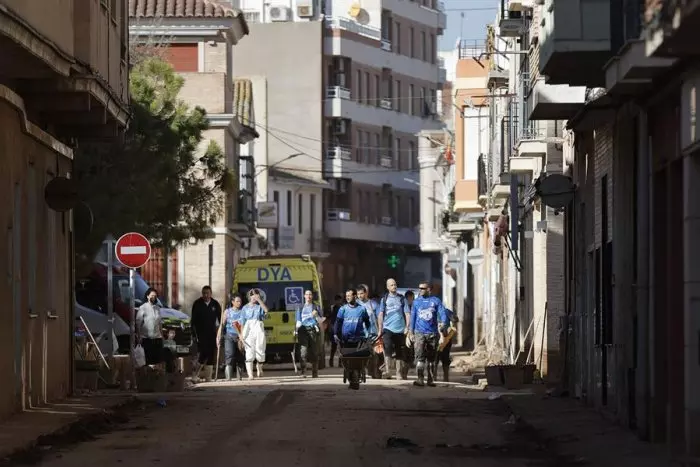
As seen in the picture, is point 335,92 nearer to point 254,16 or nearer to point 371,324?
point 254,16

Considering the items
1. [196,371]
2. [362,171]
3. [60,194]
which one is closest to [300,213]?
[362,171]

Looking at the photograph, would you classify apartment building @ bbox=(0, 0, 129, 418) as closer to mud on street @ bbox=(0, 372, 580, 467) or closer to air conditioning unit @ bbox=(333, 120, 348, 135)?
mud on street @ bbox=(0, 372, 580, 467)

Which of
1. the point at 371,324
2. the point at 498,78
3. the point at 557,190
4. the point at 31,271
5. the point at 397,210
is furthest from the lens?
the point at 397,210

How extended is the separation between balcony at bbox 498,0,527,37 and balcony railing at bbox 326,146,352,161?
55997 millimetres

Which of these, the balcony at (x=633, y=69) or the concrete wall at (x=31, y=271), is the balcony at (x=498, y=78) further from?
the balcony at (x=633, y=69)

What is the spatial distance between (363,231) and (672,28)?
84.1m

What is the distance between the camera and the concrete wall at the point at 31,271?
2239 cm

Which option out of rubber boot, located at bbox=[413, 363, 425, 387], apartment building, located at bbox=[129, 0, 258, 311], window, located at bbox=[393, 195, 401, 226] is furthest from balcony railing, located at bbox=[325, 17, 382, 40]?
rubber boot, located at bbox=[413, 363, 425, 387]

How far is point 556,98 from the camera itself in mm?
25219

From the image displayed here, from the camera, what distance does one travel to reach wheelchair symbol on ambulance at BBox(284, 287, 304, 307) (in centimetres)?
4425

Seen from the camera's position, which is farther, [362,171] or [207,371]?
[362,171]

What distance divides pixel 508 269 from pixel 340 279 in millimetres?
49919

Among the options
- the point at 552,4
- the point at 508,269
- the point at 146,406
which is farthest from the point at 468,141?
the point at 552,4

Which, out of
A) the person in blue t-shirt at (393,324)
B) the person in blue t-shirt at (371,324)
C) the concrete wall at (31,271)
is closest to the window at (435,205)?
the person in blue t-shirt at (371,324)
